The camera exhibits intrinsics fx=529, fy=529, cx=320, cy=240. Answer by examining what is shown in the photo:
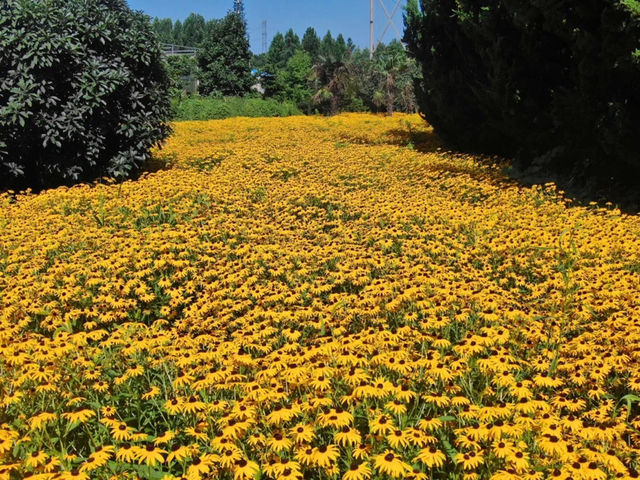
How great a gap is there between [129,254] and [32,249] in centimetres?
143

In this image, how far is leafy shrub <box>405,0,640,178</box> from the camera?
8.22 meters

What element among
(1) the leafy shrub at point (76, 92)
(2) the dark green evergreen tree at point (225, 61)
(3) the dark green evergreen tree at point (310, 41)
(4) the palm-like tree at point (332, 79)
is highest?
(3) the dark green evergreen tree at point (310, 41)

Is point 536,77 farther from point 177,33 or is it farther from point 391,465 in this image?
point 177,33

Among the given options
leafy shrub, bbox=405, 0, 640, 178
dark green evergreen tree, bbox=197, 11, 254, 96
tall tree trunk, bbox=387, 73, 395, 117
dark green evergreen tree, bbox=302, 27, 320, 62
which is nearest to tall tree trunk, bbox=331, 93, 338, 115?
tall tree trunk, bbox=387, 73, 395, 117

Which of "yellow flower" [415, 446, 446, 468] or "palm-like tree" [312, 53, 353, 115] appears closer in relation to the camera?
"yellow flower" [415, 446, 446, 468]

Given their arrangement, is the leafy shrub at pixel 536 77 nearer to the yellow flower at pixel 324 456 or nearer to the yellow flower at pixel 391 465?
the yellow flower at pixel 391 465

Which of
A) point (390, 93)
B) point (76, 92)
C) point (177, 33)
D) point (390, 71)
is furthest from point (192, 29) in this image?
point (76, 92)

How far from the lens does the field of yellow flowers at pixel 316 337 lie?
267 cm

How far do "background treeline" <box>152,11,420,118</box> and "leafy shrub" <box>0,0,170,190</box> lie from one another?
33.2ft

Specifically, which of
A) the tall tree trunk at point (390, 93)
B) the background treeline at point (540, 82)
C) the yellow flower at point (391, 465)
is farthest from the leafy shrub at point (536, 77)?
the tall tree trunk at point (390, 93)

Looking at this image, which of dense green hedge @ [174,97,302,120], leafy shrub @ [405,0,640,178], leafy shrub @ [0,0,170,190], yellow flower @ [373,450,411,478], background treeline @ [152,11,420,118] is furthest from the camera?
background treeline @ [152,11,420,118]

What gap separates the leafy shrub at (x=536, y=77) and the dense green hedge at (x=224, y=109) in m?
14.9

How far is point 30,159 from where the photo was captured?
33.8 ft

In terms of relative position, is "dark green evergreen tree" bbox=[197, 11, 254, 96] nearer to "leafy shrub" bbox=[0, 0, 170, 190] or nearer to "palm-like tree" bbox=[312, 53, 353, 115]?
"palm-like tree" bbox=[312, 53, 353, 115]
